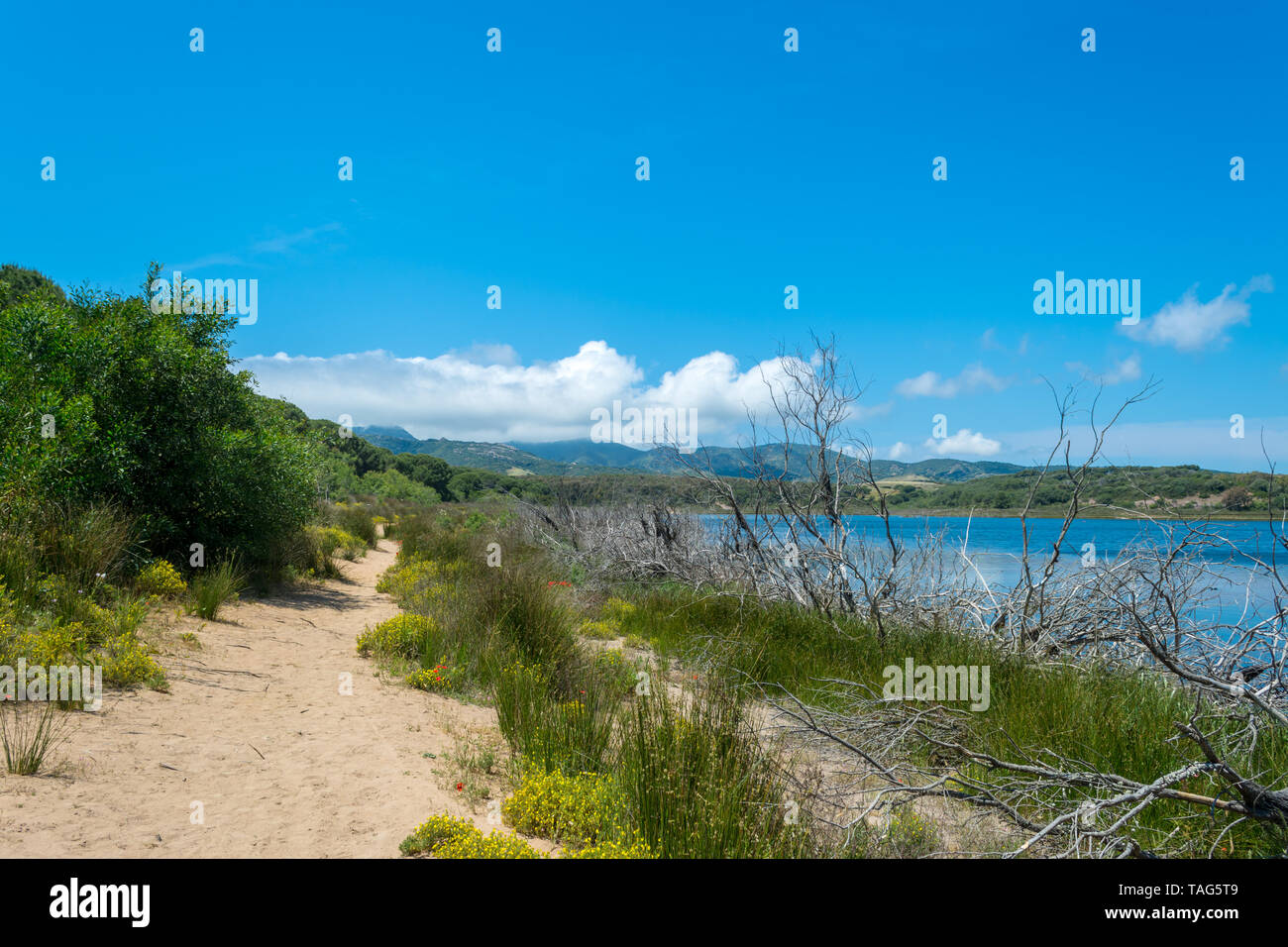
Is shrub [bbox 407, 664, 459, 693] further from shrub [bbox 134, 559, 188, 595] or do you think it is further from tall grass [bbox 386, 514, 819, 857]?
shrub [bbox 134, 559, 188, 595]

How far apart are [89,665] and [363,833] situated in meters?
3.38

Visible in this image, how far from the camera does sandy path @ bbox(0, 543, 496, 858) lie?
11.3 ft

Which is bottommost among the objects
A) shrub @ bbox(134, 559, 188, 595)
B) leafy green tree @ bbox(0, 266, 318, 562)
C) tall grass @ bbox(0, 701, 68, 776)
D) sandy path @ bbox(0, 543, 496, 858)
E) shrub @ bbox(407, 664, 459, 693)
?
shrub @ bbox(407, 664, 459, 693)

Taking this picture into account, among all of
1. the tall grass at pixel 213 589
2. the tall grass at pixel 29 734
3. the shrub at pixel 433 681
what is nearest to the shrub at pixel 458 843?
the tall grass at pixel 29 734

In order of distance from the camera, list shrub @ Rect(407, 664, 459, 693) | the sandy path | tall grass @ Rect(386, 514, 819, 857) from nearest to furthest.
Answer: tall grass @ Rect(386, 514, 819, 857) → the sandy path → shrub @ Rect(407, 664, 459, 693)

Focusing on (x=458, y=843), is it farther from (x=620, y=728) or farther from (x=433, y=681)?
(x=433, y=681)

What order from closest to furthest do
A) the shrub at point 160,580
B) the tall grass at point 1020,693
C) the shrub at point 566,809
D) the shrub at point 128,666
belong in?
the shrub at point 566,809 < the tall grass at point 1020,693 < the shrub at point 128,666 < the shrub at point 160,580

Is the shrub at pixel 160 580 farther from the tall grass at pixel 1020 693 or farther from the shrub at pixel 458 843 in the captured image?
the shrub at pixel 458 843

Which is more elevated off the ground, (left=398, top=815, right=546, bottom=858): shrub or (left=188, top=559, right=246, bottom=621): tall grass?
(left=188, top=559, right=246, bottom=621): tall grass

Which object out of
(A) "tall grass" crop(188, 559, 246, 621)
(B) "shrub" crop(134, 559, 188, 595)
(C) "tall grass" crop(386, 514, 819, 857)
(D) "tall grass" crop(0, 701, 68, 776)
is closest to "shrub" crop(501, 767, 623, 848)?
(C) "tall grass" crop(386, 514, 819, 857)

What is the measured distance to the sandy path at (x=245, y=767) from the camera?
11.3 ft
